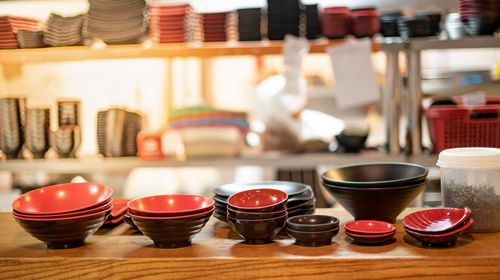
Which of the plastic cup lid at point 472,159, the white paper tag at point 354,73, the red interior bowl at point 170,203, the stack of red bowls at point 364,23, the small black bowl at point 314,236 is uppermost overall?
the stack of red bowls at point 364,23

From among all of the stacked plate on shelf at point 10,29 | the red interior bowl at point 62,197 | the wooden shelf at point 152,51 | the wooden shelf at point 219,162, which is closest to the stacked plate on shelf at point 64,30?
the wooden shelf at point 152,51

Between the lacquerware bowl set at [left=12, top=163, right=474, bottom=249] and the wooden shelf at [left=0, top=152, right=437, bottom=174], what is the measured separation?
1.35m

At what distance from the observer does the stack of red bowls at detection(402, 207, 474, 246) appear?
3.95 feet

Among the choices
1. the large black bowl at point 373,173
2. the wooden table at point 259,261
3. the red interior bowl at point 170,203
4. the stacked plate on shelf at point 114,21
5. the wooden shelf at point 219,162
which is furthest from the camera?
the stacked plate on shelf at point 114,21

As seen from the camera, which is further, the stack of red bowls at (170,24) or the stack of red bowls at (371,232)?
the stack of red bowls at (170,24)

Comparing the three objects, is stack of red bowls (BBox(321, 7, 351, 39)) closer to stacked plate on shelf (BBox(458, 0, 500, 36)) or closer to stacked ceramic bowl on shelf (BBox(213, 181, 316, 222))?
stacked plate on shelf (BBox(458, 0, 500, 36))

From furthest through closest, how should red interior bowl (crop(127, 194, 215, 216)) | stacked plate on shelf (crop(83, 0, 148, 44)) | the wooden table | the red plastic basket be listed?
stacked plate on shelf (crop(83, 0, 148, 44))
the red plastic basket
red interior bowl (crop(127, 194, 215, 216))
the wooden table

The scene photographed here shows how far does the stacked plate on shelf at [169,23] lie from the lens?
2.92 m

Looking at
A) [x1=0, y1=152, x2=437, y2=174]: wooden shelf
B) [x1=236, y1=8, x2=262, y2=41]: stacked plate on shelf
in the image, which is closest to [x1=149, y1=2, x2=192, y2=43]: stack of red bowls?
[x1=236, y1=8, x2=262, y2=41]: stacked plate on shelf

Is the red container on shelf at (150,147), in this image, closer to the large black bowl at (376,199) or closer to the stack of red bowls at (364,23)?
the stack of red bowls at (364,23)

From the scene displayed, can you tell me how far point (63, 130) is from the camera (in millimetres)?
2934

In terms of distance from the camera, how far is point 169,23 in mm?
2918

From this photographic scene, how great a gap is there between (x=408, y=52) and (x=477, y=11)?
37cm

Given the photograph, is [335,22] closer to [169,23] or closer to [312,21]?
[312,21]
